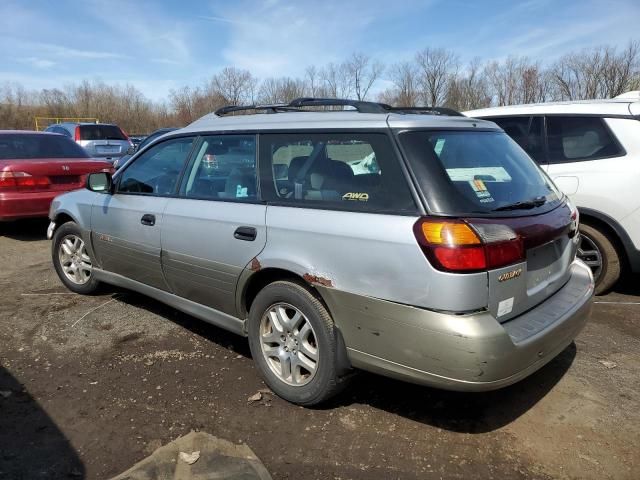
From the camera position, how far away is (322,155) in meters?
3.10

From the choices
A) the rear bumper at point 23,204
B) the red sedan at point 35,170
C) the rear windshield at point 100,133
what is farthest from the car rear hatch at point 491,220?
the rear windshield at point 100,133

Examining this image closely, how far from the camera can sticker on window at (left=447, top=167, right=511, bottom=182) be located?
268 cm

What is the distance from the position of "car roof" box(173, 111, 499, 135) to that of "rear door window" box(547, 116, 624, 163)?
215cm

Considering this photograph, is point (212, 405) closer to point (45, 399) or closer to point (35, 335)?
point (45, 399)

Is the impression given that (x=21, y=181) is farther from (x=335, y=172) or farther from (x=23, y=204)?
(x=335, y=172)

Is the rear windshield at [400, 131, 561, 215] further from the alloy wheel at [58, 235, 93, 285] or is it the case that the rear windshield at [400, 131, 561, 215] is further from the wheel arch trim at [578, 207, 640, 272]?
the alloy wheel at [58, 235, 93, 285]

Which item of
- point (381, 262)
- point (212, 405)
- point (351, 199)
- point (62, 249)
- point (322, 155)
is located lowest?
point (212, 405)

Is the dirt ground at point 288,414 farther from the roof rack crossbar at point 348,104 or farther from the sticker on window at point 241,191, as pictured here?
the roof rack crossbar at point 348,104

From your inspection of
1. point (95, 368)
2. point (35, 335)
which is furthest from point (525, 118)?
point (35, 335)

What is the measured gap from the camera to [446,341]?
2.43 meters

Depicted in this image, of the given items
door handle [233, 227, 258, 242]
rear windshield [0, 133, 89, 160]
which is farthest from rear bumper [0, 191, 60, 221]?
door handle [233, 227, 258, 242]

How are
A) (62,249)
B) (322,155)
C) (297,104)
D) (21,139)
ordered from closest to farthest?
(322,155) < (297,104) < (62,249) < (21,139)

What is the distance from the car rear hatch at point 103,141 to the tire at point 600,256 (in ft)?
45.1

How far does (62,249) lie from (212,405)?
9.59ft
